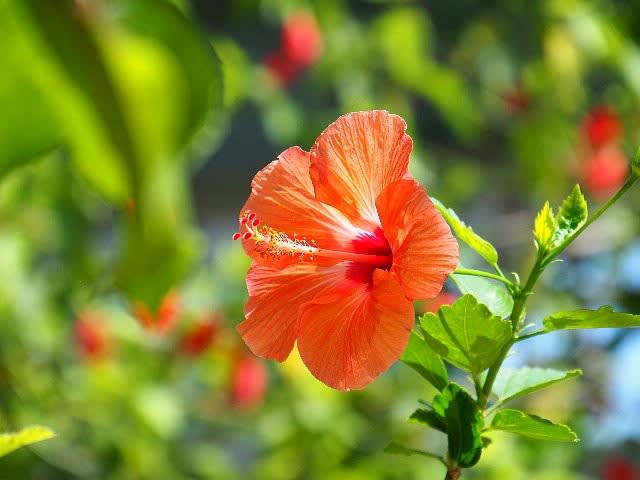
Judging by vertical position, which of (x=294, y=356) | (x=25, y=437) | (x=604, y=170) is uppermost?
(x=604, y=170)

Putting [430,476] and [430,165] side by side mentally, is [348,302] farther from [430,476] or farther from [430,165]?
[430,165]

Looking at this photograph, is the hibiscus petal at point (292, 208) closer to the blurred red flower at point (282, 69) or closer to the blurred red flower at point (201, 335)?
the blurred red flower at point (201, 335)

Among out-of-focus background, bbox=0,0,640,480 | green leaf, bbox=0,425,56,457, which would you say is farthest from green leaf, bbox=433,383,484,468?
out-of-focus background, bbox=0,0,640,480

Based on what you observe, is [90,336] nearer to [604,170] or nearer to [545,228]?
[604,170]

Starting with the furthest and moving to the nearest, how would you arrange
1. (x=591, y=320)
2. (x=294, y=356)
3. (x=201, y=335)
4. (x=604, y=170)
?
(x=604, y=170) → (x=201, y=335) → (x=294, y=356) → (x=591, y=320)

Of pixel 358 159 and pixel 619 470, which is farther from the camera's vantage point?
pixel 619 470

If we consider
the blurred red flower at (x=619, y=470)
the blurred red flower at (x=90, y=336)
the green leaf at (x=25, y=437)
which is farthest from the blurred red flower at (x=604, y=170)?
the green leaf at (x=25, y=437)

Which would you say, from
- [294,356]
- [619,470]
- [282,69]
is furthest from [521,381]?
[282,69]

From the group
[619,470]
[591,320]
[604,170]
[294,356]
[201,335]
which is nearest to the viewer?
[591,320]
